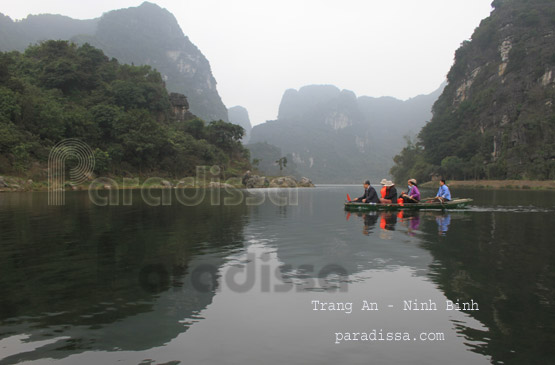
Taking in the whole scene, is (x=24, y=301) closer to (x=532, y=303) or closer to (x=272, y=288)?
(x=272, y=288)

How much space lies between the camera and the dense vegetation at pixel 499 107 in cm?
7562

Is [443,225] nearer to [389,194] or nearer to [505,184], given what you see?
[389,194]

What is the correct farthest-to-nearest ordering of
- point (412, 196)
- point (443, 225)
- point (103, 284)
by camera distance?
point (412, 196) < point (443, 225) < point (103, 284)

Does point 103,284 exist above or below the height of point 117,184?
below

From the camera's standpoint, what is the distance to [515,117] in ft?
281

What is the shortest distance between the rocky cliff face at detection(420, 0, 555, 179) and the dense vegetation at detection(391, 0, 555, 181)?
0.59 feet

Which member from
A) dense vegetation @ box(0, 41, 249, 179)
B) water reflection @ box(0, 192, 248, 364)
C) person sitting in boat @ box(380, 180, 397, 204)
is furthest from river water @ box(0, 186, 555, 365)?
dense vegetation @ box(0, 41, 249, 179)

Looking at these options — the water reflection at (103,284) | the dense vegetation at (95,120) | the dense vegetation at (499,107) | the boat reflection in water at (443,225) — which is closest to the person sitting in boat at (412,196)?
the boat reflection in water at (443,225)

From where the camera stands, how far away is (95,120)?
217ft

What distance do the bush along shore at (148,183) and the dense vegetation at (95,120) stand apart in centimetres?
251

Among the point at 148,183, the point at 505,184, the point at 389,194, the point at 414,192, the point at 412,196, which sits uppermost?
the point at 505,184

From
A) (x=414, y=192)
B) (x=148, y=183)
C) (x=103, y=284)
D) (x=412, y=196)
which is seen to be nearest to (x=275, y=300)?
(x=103, y=284)

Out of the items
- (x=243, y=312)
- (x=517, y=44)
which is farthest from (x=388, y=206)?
(x=517, y=44)

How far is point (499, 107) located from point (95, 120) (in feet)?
319
